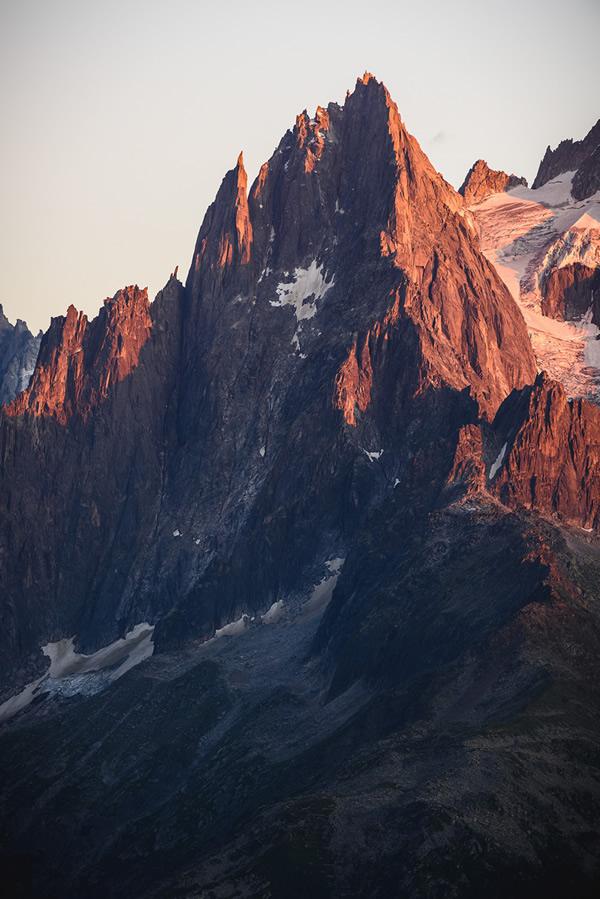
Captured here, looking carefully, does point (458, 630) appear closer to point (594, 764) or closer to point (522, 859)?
point (594, 764)

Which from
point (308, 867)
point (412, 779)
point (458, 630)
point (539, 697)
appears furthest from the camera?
point (458, 630)

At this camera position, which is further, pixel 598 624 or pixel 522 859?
pixel 598 624

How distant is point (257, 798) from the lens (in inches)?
7283

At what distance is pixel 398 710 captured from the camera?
185m

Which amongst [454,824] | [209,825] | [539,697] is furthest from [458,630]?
[454,824]

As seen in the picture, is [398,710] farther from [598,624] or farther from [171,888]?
[171,888]

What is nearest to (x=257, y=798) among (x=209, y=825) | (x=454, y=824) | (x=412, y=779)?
(x=209, y=825)

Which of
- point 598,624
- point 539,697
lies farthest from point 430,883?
point 598,624

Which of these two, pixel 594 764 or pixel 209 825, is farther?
pixel 209 825

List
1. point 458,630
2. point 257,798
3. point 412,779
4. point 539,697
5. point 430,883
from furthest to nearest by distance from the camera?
point 458,630 < point 257,798 < point 539,697 < point 412,779 < point 430,883

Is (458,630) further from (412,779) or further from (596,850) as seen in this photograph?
(596,850)

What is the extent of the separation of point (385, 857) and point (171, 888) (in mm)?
29081

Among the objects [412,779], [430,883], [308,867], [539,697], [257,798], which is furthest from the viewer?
[257,798]

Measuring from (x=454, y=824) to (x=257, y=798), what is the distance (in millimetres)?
52437
